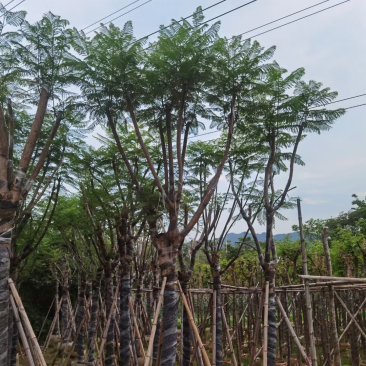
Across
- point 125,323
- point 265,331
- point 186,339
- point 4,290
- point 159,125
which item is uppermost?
point 159,125

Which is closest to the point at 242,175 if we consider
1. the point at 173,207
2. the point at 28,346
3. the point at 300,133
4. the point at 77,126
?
the point at 300,133

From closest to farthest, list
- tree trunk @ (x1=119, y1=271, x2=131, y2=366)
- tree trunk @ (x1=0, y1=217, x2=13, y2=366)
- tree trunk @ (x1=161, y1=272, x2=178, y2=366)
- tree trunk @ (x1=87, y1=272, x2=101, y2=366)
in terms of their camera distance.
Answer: tree trunk @ (x1=0, y1=217, x2=13, y2=366)
tree trunk @ (x1=161, y1=272, x2=178, y2=366)
tree trunk @ (x1=119, y1=271, x2=131, y2=366)
tree trunk @ (x1=87, y1=272, x2=101, y2=366)

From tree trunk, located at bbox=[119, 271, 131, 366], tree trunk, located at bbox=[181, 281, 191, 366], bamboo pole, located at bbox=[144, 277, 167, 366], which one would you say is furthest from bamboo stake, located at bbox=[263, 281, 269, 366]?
tree trunk, located at bbox=[119, 271, 131, 366]

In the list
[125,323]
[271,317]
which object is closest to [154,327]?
[271,317]

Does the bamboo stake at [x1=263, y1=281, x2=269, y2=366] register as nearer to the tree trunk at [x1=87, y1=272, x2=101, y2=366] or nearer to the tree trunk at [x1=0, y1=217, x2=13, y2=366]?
the tree trunk at [x1=0, y1=217, x2=13, y2=366]

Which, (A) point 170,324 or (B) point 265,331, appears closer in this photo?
(A) point 170,324

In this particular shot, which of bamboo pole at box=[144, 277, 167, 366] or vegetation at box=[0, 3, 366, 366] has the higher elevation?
vegetation at box=[0, 3, 366, 366]

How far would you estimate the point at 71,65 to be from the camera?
5.20 meters

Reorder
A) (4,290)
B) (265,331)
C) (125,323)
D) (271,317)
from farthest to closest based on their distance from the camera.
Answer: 1. (125,323)
2. (271,317)
3. (265,331)
4. (4,290)

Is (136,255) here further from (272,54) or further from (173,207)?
(272,54)

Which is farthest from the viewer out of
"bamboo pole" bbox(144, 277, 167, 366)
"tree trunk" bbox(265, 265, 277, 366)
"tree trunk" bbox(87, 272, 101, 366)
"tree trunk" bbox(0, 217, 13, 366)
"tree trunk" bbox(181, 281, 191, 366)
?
"tree trunk" bbox(87, 272, 101, 366)

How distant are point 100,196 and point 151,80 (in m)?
3.33

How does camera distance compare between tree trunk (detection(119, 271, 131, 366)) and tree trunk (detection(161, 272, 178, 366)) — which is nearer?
tree trunk (detection(161, 272, 178, 366))

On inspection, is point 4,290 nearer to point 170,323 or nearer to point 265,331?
point 170,323
